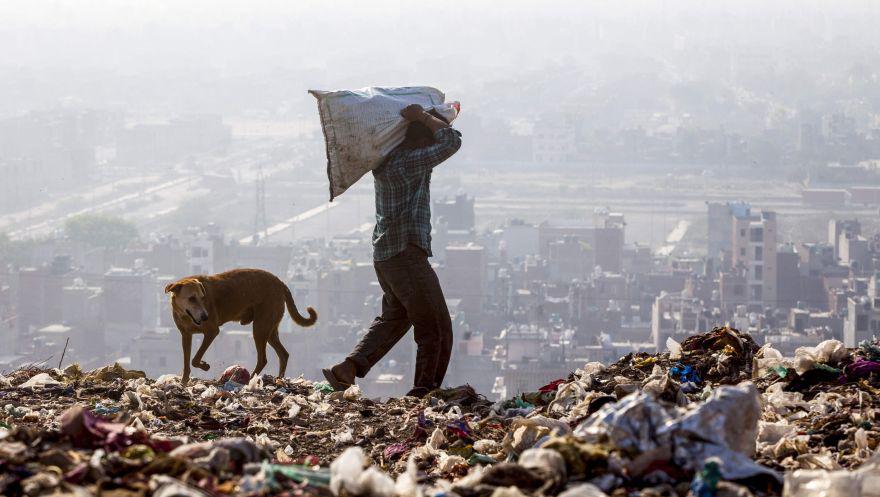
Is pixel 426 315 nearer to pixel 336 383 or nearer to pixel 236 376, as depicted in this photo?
pixel 336 383

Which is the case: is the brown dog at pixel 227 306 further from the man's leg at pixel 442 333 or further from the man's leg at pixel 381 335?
the man's leg at pixel 442 333

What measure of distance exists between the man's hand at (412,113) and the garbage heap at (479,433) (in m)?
1.22

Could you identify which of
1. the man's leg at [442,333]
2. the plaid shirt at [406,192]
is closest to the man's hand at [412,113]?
the plaid shirt at [406,192]

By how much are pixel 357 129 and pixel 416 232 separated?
1.73 feet

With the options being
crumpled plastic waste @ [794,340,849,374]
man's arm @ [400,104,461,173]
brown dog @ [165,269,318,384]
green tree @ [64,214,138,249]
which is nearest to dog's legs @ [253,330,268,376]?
brown dog @ [165,269,318,384]

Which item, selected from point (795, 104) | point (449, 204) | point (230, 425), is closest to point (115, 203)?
point (449, 204)

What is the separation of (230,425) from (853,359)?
258 centimetres

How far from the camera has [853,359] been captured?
5.32 m

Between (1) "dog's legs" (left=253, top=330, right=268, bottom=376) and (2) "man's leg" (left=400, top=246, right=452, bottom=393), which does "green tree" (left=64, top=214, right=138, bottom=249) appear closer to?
(1) "dog's legs" (left=253, top=330, right=268, bottom=376)

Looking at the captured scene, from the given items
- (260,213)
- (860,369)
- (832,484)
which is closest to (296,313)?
(860,369)

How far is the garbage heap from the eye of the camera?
131 inches

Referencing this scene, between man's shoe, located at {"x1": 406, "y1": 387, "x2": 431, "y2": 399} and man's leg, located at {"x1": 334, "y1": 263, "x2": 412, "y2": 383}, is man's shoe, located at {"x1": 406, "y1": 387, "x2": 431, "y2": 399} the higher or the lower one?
the lower one

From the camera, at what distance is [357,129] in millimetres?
5703

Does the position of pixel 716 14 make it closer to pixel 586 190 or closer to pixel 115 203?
pixel 586 190
